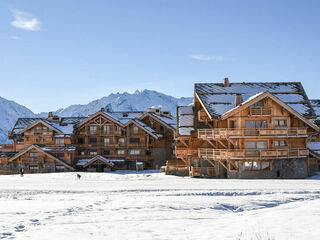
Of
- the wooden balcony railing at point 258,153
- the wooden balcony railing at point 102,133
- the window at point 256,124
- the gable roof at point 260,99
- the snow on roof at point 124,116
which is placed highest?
the snow on roof at point 124,116

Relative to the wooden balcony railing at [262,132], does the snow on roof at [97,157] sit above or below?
below

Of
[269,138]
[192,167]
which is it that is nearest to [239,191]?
[269,138]

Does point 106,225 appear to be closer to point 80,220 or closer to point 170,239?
point 80,220

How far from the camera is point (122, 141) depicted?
204 ft

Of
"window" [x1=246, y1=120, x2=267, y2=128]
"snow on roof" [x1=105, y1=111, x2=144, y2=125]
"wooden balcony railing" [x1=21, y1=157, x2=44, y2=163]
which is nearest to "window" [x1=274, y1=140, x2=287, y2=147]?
"window" [x1=246, y1=120, x2=267, y2=128]

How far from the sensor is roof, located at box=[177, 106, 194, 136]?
42.8m

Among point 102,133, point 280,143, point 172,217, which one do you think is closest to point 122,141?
point 102,133

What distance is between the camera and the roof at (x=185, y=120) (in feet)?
140

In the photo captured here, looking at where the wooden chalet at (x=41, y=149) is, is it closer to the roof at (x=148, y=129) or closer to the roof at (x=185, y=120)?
the roof at (x=148, y=129)

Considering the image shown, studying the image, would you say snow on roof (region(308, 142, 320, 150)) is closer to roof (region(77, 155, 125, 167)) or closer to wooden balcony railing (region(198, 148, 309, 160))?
wooden balcony railing (region(198, 148, 309, 160))

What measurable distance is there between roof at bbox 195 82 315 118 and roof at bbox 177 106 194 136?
3.68 m

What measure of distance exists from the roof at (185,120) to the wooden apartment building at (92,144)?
1445cm

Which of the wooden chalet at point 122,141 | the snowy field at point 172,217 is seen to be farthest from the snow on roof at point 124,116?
the snowy field at point 172,217

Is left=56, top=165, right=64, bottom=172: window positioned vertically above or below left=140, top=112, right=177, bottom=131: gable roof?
below
